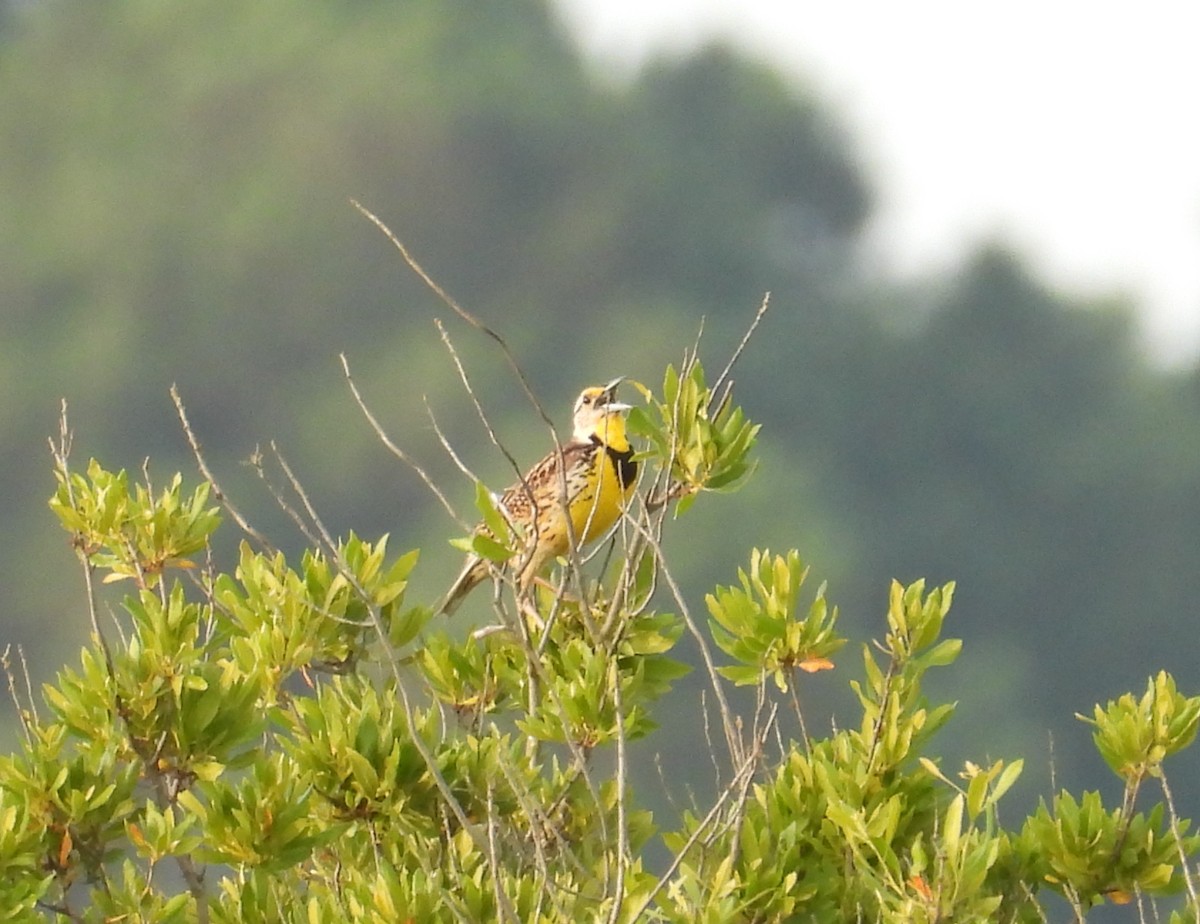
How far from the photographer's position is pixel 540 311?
3500cm

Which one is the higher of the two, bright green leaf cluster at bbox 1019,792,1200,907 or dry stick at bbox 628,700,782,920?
bright green leaf cluster at bbox 1019,792,1200,907

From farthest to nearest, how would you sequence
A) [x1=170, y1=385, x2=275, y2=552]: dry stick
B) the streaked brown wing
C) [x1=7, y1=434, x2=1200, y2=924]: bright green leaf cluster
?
the streaked brown wing, [x1=170, y1=385, x2=275, y2=552]: dry stick, [x1=7, y1=434, x2=1200, y2=924]: bright green leaf cluster

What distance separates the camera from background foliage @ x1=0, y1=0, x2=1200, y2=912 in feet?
96.1

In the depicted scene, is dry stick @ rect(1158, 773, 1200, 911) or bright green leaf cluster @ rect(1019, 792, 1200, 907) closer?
dry stick @ rect(1158, 773, 1200, 911)

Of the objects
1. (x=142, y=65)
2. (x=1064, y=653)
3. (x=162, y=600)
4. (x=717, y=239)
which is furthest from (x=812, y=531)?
(x=162, y=600)

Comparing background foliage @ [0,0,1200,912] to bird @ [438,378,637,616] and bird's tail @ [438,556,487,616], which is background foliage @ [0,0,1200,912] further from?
bird's tail @ [438,556,487,616]

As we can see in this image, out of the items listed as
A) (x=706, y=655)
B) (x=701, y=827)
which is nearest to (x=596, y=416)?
(x=706, y=655)

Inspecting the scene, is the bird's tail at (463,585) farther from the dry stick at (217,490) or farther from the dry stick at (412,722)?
the dry stick at (412,722)

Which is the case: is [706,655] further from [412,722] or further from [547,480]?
[547,480]

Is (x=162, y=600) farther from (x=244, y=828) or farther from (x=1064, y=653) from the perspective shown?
(x=1064, y=653)

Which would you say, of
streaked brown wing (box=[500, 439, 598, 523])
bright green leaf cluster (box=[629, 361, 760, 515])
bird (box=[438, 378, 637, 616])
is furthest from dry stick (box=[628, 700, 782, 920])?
streaked brown wing (box=[500, 439, 598, 523])

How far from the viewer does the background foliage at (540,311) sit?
96.1 ft

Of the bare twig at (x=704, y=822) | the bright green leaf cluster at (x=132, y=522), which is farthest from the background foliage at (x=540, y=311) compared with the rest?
the bare twig at (x=704, y=822)

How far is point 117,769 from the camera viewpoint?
11.2 ft
